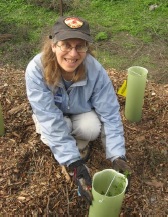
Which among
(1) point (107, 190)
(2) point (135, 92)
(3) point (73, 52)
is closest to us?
(1) point (107, 190)

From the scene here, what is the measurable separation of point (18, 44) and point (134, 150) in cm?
241

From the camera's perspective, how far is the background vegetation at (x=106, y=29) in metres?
4.14

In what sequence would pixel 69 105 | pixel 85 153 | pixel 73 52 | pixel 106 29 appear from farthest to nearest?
pixel 106 29, pixel 85 153, pixel 69 105, pixel 73 52

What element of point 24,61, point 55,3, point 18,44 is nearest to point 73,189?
point 24,61

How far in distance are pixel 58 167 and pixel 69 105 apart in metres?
0.49

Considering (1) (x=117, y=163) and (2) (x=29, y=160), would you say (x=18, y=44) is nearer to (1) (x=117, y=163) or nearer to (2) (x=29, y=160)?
(2) (x=29, y=160)

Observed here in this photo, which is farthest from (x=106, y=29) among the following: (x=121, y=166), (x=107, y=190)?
(x=107, y=190)

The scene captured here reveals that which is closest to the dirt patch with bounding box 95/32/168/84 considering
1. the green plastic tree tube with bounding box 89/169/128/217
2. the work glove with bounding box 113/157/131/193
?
the work glove with bounding box 113/157/131/193

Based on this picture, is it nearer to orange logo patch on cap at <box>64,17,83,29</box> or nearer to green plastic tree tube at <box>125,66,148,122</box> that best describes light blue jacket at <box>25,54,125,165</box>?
orange logo patch on cap at <box>64,17,83,29</box>

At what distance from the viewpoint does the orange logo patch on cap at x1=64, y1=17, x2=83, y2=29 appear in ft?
6.65

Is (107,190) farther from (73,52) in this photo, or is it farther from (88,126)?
(73,52)

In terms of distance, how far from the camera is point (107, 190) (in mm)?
1925

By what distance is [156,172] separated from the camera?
2592mm

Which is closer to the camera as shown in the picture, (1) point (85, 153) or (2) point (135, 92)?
(1) point (85, 153)
